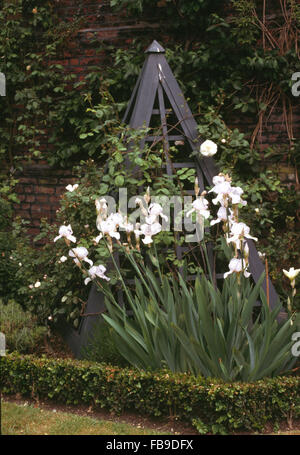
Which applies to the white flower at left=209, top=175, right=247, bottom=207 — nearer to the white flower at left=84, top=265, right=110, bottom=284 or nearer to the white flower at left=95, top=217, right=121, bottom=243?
the white flower at left=95, top=217, right=121, bottom=243

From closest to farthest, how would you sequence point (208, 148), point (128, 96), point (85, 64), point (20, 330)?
point (208, 148)
point (20, 330)
point (128, 96)
point (85, 64)

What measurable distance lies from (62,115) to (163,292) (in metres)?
2.74

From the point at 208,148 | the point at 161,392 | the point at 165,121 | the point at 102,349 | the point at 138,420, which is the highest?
the point at 165,121

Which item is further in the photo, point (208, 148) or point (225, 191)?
point (208, 148)

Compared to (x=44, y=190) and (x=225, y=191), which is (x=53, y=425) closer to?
(x=225, y=191)

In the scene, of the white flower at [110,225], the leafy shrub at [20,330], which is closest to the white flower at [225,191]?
the white flower at [110,225]

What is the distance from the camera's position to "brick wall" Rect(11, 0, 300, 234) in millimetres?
5344

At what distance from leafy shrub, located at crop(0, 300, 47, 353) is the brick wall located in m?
1.82

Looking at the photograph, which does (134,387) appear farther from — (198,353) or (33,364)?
(33,364)

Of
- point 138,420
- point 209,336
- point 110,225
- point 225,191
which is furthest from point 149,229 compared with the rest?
point 138,420

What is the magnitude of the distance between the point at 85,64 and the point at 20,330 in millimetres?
2896

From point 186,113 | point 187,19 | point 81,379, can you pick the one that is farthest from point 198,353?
point 187,19

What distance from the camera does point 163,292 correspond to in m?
3.64

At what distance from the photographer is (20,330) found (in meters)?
4.18
